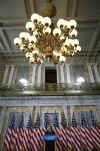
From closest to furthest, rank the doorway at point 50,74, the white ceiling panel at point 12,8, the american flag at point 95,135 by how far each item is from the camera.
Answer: the white ceiling panel at point 12,8
the american flag at point 95,135
the doorway at point 50,74

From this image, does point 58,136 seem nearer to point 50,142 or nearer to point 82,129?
point 50,142

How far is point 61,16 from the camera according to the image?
15.8 feet

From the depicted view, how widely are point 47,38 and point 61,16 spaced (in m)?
2.34

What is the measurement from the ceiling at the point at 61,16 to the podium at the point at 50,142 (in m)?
5.37

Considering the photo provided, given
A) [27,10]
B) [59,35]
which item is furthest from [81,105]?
[27,10]

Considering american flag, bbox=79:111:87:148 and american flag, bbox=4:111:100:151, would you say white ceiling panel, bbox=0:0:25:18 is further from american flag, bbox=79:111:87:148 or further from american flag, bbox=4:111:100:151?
american flag, bbox=79:111:87:148

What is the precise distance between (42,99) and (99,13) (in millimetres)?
5157

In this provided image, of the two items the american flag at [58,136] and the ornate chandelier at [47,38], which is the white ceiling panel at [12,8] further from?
the american flag at [58,136]

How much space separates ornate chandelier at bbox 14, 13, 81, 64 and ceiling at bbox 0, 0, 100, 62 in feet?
5.52

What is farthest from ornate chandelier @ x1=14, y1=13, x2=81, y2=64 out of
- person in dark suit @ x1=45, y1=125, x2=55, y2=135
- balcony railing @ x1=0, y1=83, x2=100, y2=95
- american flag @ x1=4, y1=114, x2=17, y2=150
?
american flag @ x1=4, y1=114, x2=17, y2=150

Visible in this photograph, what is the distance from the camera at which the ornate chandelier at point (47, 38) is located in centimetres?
295

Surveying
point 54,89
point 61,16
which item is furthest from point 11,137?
point 61,16

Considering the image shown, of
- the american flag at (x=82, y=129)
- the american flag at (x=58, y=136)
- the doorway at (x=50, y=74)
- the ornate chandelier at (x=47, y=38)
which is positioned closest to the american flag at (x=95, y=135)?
the american flag at (x=58, y=136)

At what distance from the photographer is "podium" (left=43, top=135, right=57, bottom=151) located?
16.6 ft
